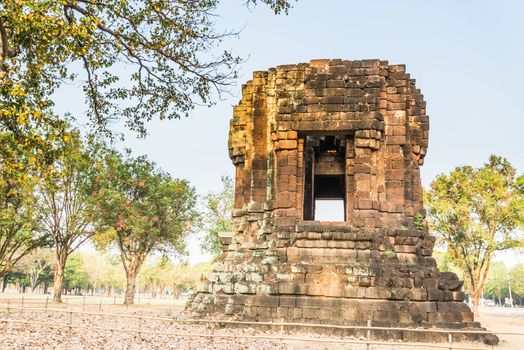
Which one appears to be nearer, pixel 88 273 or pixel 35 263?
pixel 35 263

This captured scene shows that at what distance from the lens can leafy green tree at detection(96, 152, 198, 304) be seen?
28.4m

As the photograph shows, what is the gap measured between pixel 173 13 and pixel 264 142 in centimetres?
556

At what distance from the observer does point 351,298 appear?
10750mm

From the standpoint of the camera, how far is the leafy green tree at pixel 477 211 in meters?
26.2

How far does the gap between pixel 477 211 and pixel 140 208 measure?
21001mm

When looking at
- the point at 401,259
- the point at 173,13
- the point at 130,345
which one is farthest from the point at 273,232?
the point at 173,13

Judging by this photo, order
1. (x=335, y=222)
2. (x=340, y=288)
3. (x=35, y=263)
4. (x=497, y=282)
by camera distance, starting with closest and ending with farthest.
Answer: (x=340, y=288) → (x=335, y=222) → (x=35, y=263) → (x=497, y=282)

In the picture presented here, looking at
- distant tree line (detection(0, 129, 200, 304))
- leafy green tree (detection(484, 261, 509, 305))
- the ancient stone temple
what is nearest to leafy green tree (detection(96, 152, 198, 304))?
distant tree line (detection(0, 129, 200, 304))

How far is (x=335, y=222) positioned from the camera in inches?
495

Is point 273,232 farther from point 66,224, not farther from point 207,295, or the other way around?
point 66,224

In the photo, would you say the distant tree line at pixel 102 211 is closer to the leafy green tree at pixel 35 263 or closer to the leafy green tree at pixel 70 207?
the leafy green tree at pixel 70 207

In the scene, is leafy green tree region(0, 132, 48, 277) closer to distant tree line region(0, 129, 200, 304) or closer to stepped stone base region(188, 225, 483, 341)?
distant tree line region(0, 129, 200, 304)

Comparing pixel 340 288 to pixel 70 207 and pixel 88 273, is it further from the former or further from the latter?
pixel 88 273

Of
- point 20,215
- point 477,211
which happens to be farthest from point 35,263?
point 477,211
